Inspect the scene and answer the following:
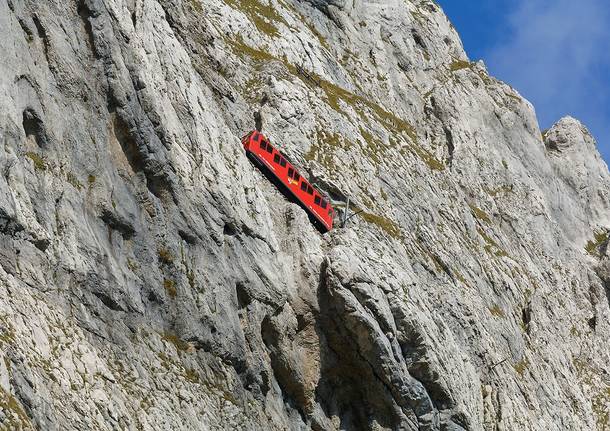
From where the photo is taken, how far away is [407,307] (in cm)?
4634

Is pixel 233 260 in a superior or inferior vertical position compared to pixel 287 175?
inferior

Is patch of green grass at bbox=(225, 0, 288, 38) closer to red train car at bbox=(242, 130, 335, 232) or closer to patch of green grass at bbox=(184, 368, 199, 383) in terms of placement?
red train car at bbox=(242, 130, 335, 232)

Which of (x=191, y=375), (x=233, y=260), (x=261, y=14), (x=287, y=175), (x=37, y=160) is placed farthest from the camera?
(x=261, y=14)

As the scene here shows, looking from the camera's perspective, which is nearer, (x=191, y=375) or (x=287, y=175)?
(x=191, y=375)

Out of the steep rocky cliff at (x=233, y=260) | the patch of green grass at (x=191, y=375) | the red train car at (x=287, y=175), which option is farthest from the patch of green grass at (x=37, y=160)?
the red train car at (x=287, y=175)

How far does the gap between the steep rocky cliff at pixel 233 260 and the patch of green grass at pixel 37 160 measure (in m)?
0.13

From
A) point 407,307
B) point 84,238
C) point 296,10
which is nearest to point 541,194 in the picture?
point 296,10

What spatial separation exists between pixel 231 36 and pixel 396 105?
22.4 meters

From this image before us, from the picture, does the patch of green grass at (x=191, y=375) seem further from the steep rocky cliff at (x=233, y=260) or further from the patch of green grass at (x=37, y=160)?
the patch of green grass at (x=37, y=160)

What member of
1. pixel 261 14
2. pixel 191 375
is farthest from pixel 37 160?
pixel 261 14

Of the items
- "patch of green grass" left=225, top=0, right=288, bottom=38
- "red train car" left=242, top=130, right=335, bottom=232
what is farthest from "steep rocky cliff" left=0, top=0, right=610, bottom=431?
"red train car" left=242, top=130, right=335, bottom=232

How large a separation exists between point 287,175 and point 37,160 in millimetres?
17712

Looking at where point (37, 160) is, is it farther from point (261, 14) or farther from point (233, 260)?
point (261, 14)

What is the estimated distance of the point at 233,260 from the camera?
41.8m
